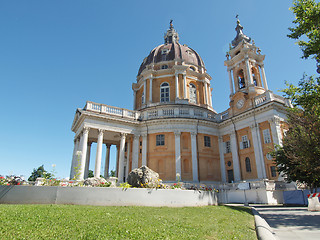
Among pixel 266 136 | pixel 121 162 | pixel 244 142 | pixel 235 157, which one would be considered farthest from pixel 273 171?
pixel 121 162

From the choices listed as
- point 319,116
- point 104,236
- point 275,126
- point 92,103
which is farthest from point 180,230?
point 92,103

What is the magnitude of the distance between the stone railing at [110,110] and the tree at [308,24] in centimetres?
2047

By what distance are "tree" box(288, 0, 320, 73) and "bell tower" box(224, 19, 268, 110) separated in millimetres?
16308

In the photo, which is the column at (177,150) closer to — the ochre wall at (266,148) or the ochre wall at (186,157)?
the ochre wall at (186,157)

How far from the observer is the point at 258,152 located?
2395 centimetres

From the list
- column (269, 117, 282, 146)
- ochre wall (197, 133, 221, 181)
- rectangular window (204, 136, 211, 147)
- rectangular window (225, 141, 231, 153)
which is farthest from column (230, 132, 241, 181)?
column (269, 117, 282, 146)

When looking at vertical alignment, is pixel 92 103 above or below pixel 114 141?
above

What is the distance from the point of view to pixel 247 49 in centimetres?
3053

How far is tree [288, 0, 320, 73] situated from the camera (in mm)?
10789

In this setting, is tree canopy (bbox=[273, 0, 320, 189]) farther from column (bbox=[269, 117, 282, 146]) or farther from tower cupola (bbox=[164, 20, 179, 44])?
tower cupola (bbox=[164, 20, 179, 44])

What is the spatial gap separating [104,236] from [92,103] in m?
23.2

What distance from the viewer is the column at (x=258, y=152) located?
23.1m

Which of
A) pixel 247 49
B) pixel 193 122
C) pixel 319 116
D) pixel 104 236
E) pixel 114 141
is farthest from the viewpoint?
pixel 114 141

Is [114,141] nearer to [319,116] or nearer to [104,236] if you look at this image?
[319,116]
